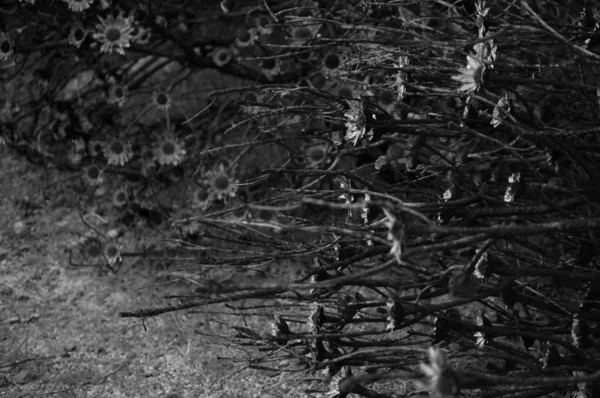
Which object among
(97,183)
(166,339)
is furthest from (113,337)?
(97,183)

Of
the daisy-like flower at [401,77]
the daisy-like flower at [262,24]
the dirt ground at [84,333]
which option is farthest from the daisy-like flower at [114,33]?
the daisy-like flower at [401,77]

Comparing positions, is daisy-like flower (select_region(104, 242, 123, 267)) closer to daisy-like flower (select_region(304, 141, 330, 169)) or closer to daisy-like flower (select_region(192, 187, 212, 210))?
daisy-like flower (select_region(192, 187, 212, 210))

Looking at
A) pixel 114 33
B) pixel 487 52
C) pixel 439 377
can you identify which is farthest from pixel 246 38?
pixel 439 377

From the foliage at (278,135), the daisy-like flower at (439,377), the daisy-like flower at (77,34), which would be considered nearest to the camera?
the daisy-like flower at (439,377)

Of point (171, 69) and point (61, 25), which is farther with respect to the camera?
point (171, 69)

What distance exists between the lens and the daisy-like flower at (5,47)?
3016 millimetres

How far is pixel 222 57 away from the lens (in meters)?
3.15

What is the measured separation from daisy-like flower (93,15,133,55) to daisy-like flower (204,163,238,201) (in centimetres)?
51

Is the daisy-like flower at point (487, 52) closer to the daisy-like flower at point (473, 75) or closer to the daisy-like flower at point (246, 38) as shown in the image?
the daisy-like flower at point (473, 75)

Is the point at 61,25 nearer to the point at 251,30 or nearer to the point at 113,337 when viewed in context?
the point at 251,30

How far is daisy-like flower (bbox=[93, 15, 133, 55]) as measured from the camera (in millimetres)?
2932

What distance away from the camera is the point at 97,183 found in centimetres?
316

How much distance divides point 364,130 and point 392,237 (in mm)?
502

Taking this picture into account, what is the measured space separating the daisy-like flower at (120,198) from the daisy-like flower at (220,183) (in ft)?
0.99
